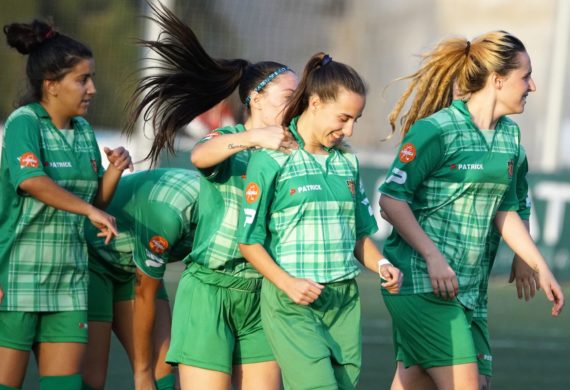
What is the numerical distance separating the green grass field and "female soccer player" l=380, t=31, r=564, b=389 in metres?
2.37

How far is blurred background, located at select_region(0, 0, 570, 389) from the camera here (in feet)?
35.3

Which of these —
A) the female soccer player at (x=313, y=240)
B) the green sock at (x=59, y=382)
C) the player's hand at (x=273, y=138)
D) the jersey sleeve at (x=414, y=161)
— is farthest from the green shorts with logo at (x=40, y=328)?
the jersey sleeve at (x=414, y=161)

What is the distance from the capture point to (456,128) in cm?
488

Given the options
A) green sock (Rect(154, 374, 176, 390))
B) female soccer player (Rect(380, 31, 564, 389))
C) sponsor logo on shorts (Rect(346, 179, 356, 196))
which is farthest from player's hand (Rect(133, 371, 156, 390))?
sponsor logo on shorts (Rect(346, 179, 356, 196))

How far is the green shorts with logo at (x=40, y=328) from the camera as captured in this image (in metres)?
5.07

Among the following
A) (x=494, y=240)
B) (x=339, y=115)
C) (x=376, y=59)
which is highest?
(x=339, y=115)

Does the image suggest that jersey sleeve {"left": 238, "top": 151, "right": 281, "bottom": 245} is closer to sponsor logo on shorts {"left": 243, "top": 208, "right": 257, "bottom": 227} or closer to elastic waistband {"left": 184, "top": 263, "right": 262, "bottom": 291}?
sponsor logo on shorts {"left": 243, "top": 208, "right": 257, "bottom": 227}

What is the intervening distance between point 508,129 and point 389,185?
2.18ft

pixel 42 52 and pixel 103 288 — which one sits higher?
pixel 42 52

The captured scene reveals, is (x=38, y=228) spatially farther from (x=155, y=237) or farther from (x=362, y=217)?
(x=362, y=217)

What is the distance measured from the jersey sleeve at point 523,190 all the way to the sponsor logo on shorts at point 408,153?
0.73 metres

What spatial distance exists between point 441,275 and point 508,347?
473 centimetres

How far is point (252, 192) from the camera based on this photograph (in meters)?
4.36

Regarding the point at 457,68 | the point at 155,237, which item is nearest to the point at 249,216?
the point at 155,237
